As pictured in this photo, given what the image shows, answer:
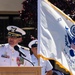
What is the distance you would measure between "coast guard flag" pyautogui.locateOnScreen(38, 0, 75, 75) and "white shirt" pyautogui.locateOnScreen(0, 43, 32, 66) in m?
0.27

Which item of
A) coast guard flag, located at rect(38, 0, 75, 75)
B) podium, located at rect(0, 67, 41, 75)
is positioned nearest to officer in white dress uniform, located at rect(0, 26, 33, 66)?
coast guard flag, located at rect(38, 0, 75, 75)

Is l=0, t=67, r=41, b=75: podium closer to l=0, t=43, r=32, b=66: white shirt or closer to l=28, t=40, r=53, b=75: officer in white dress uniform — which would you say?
l=0, t=43, r=32, b=66: white shirt

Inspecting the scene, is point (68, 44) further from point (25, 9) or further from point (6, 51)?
point (25, 9)

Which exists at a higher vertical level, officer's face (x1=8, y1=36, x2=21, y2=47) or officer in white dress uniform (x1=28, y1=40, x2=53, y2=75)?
officer's face (x1=8, y1=36, x2=21, y2=47)

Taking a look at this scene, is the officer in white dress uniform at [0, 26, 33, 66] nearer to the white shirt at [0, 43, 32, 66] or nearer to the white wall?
the white shirt at [0, 43, 32, 66]

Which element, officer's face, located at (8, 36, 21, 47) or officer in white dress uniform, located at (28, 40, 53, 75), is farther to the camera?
officer in white dress uniform, located at (28, 40, 53, 75)

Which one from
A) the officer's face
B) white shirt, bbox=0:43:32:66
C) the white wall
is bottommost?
white shirt, bbox=0:43:32:66

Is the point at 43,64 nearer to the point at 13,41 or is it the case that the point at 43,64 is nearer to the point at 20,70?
the point at 13,41

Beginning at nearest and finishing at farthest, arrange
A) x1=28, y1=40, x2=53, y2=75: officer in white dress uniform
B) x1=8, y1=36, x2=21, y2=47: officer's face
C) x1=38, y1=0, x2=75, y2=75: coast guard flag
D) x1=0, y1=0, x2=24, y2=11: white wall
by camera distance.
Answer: x1=38, y1=0, x2=75, y2=75: coast guard flag
x1=8, y1=36, x2=21, y2=47: officer's face
x1=28, y1=40, x2=53, y2=75: officer in white dress uniform
x1=0, y1=0, x2=24, y2=11: white wall

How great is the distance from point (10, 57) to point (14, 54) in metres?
0.07

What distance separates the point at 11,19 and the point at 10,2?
63 cm

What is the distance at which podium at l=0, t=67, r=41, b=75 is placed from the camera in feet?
13.3

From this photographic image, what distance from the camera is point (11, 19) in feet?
32.7

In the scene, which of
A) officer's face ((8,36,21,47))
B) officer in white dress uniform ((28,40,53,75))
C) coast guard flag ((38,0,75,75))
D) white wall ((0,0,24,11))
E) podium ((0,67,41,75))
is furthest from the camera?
white wall ((0,0,24,11))
